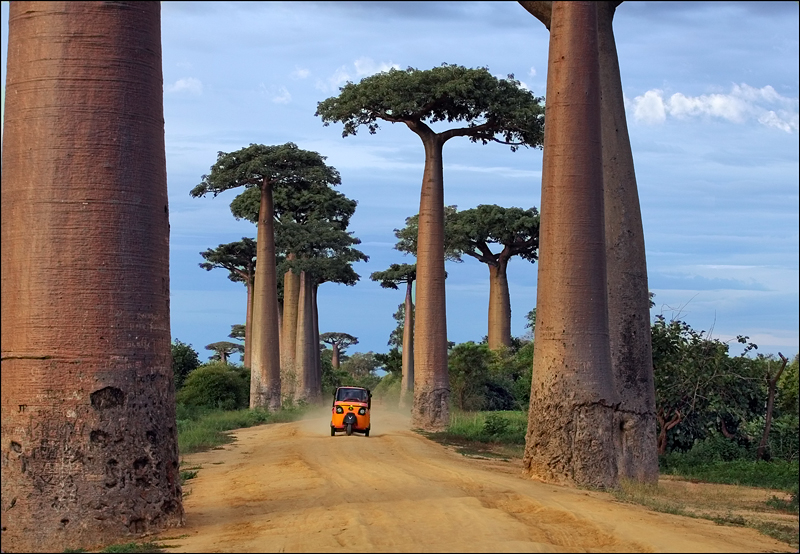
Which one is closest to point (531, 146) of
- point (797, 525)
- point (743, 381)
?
point (743, 381)

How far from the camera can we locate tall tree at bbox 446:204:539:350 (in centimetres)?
4106

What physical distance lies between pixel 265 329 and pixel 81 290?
79.6 feet

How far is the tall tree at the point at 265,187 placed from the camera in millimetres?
32844

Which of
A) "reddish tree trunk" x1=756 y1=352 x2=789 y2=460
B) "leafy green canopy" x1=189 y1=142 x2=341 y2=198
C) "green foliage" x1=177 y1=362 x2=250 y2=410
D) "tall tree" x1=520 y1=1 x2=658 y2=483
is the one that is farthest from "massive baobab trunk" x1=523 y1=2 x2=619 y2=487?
"green foliage" x1=177 y1=362 x2=250 y2=410

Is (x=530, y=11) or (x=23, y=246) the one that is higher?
(x=530, y=11)

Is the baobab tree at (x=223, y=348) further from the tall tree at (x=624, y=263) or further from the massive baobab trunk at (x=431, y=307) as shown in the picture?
the tall tree at (x=624, y=263)

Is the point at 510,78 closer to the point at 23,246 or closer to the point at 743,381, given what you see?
the point at 743,381

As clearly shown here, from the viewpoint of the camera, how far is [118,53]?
9.31 m

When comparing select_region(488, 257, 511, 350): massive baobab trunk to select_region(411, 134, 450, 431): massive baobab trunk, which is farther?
select_region(488, 257, 511, 350): massive baobab trunk

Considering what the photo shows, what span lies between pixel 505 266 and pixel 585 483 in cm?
3117

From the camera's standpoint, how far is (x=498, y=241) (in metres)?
42.7

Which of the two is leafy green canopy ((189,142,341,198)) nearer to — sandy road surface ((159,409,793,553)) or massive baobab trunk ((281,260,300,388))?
massive baobab trunk ((281,260,300,388))

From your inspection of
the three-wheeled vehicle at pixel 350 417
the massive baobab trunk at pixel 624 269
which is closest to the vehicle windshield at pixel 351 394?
the three-wheeled vehicle at pixel 350 417

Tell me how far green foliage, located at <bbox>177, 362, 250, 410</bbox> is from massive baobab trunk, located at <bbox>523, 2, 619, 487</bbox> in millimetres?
22570
